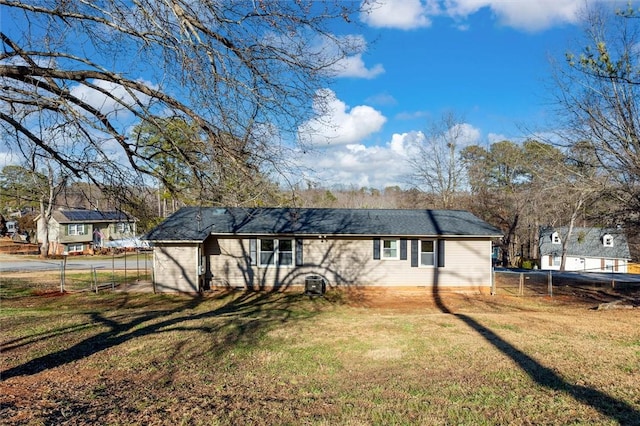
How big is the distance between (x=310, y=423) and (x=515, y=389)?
2.87m

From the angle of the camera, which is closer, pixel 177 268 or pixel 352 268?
pixel 177 268

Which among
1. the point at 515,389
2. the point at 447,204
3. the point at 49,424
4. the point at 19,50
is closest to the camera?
the point at 49,424

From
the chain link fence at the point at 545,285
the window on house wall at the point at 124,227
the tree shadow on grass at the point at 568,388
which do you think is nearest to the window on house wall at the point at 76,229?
the window on house wall at the point at 124,227

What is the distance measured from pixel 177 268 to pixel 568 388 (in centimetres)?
1473

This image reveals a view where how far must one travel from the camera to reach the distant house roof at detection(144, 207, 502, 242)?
17.4 metres

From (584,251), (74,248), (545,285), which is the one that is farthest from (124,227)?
(584,251)

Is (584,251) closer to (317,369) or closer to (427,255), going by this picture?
(427,255)

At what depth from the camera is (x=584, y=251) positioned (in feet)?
138

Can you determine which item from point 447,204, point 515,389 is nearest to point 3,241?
point 447,204

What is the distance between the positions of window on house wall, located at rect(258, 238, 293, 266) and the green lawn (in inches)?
274

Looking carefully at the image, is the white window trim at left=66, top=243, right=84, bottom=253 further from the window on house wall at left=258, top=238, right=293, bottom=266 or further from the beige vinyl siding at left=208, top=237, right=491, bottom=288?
the window on house wall at left=258, top=238, right=293, bottom=266

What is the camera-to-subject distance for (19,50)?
15.1 ft

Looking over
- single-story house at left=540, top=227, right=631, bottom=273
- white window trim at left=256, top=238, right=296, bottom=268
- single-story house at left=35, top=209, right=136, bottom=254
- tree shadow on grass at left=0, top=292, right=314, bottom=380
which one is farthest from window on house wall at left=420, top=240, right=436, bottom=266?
single-story house at left=35, top=209, right=136, bottom=254

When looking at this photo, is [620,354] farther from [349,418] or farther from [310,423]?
[310,423]
